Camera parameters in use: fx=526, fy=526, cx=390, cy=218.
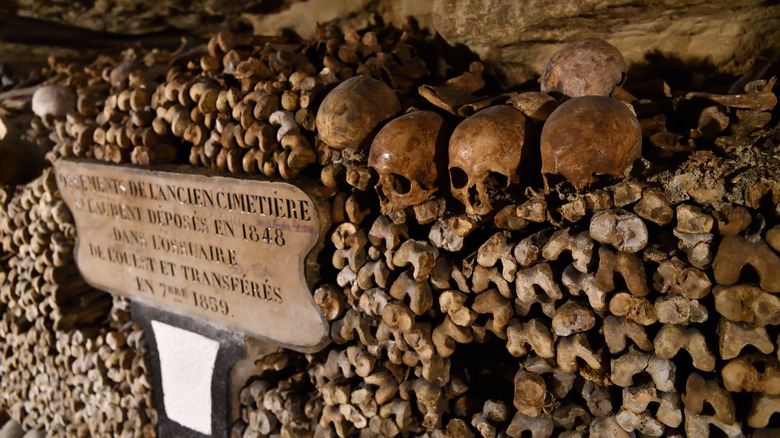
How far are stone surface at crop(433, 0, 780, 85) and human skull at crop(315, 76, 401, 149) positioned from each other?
14.8 inches

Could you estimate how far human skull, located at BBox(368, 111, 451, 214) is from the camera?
4.45ft

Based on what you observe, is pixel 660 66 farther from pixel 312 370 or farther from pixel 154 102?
pixel 154 102

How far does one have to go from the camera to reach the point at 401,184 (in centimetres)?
145

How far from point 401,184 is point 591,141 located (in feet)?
1.75

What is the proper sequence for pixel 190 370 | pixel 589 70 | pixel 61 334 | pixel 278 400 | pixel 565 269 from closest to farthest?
pixel 565 269, pixel 589 70, pixel 278 400, pixel 190 370, pixel 61 334

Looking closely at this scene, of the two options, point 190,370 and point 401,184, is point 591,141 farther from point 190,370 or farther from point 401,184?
point 190,370

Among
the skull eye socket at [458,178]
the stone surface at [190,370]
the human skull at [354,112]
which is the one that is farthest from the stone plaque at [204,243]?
the skull eye socket at [458,178]

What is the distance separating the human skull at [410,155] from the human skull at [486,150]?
0.08 m

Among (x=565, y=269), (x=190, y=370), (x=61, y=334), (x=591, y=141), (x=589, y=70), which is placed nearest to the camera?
(x=591, y=141)

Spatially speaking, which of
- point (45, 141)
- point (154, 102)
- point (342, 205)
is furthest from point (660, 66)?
point (45, 141)

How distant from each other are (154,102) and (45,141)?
3.30 feet

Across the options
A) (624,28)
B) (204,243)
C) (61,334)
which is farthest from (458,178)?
(61,334)

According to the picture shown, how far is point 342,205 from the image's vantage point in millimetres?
1627

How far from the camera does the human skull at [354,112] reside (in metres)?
1.48
